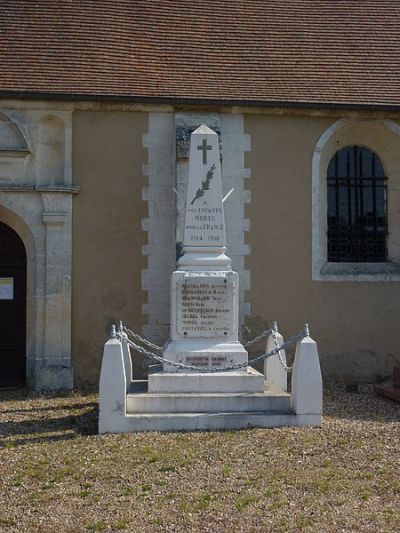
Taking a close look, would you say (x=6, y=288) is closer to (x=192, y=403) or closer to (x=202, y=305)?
(x=202, y=305)

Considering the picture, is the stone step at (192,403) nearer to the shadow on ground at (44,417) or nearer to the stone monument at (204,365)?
the stone monument at (204,365)

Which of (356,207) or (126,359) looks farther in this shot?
(356,207)

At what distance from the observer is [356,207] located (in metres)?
11.4

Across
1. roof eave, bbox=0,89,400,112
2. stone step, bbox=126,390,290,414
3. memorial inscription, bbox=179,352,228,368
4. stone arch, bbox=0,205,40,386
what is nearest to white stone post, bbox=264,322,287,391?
memorial inscription, bbox=179,352,228,368

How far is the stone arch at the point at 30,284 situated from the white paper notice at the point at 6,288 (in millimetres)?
444

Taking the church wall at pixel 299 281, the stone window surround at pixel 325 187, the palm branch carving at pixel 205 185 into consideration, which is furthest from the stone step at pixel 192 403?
the stone window surround at pixel 325 187

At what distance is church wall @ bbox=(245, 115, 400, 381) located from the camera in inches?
421

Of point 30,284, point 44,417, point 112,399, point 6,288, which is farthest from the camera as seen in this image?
point 6,288

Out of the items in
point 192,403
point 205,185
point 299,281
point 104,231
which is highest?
point 205,185

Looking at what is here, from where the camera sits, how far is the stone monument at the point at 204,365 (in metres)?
6.79

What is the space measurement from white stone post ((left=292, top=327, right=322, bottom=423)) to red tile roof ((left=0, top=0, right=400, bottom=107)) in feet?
16.4

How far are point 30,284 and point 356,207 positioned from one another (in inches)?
217

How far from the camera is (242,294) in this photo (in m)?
10.6

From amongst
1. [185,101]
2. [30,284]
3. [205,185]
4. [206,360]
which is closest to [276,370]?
[206,360]
